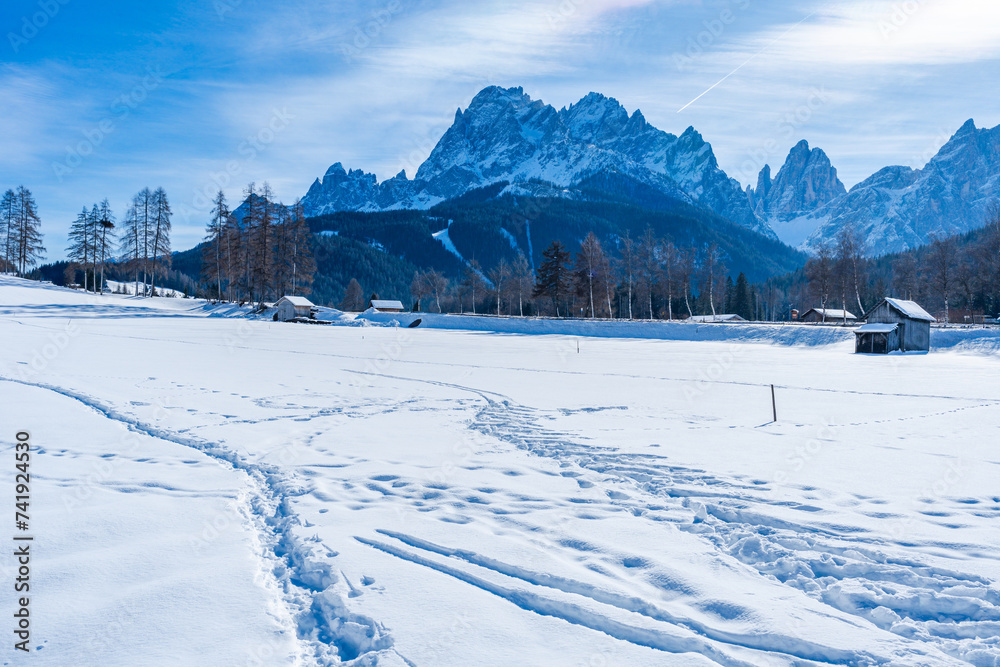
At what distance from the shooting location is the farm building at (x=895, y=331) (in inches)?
1587

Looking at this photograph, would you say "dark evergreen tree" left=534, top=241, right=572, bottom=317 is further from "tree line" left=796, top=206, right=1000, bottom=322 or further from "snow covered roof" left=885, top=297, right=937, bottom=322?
"snow covered roof" left=885, top=297, right=937, bottom=322

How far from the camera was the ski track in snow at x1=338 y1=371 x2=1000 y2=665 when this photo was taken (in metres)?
4.62

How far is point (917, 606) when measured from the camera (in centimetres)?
515

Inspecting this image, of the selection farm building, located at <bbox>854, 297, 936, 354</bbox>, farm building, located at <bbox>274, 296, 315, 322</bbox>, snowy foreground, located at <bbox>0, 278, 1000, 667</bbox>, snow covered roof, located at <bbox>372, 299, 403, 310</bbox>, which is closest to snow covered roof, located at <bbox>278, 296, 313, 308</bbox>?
farm building, located at <bbox>274, 296, 315, 322</bbox>

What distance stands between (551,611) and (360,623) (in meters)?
1.72

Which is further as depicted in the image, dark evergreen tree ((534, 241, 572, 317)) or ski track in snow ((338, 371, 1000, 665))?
dark evergreen tree ((534, 241, 572, 317))

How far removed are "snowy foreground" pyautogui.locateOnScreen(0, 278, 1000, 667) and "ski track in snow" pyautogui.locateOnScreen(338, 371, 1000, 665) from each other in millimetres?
29

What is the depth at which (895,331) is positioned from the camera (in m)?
40.7

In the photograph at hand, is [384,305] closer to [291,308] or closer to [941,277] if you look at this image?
[291,308]

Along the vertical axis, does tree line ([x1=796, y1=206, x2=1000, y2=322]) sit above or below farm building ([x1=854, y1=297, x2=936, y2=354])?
above

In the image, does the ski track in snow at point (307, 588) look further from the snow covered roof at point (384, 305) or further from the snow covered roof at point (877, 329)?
the snow covered roof at point (384, 305)

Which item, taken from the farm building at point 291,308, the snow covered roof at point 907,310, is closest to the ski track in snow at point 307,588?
the snow covered roof at point 907,310

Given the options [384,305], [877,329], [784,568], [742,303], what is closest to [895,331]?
[877,329]

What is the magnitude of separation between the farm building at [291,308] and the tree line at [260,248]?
576 centimetres
